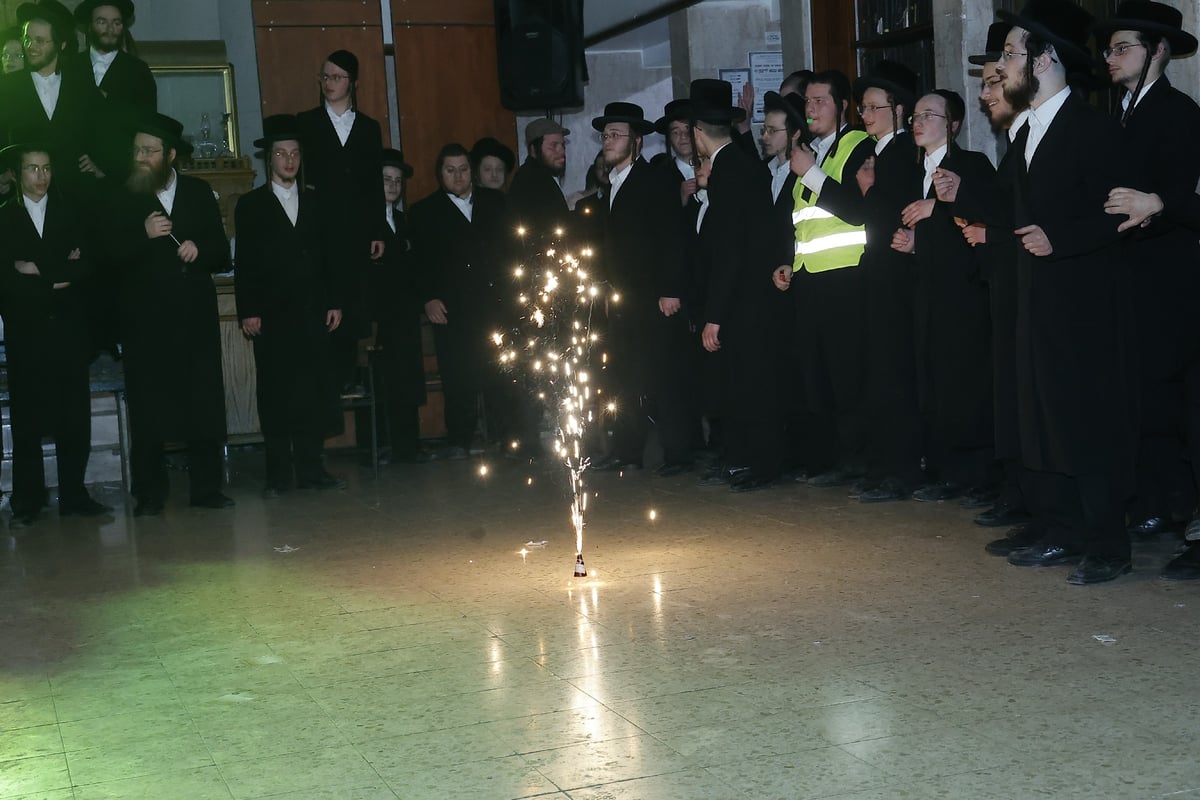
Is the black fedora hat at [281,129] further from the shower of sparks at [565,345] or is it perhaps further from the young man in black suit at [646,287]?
the shower of sparks at [565,345]

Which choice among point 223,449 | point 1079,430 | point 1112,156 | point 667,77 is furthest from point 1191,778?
point 667,77

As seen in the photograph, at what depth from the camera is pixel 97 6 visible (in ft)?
27.5

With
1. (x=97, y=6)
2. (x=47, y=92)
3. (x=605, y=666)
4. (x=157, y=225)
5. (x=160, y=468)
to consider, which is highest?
(x=97, y=6)

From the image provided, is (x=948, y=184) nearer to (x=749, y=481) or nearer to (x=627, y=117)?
(x=749, y=481)

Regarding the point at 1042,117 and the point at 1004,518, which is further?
the point at 1004,518

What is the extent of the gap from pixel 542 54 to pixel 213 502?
3.76 m

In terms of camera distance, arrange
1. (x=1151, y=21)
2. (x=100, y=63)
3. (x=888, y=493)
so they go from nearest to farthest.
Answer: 1. (x=1151, y=21)
2. (x=888, y=493)
3. (x=100, y=63)

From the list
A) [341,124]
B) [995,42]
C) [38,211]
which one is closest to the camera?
[995,42]

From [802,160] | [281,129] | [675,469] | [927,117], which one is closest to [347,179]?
[281,129]

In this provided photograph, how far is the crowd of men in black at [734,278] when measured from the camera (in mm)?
4523

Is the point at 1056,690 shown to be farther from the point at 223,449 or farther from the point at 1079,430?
the point at 223,449

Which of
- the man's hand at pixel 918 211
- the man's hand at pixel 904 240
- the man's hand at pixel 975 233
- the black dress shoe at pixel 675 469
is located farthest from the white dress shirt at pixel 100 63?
the man's hand at pixel 975 233

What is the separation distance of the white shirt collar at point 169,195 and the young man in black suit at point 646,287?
6.59 feet

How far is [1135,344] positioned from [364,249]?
4605 mm
